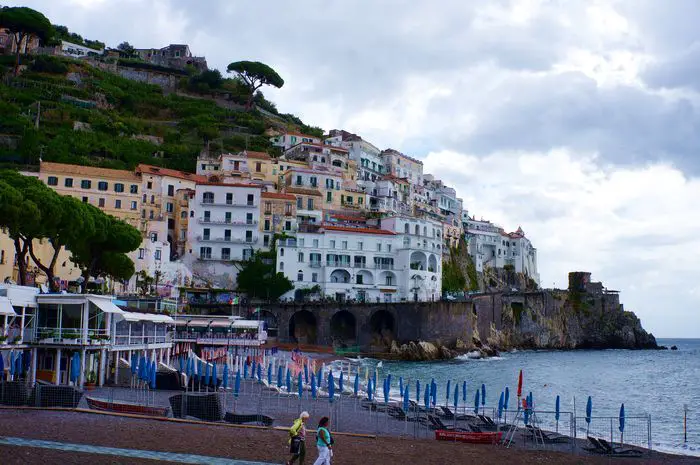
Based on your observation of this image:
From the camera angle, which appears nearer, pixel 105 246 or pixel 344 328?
pixel 105 246

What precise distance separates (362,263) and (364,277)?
173 cm

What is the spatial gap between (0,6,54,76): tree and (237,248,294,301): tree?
2463 inches

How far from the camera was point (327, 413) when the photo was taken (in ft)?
105

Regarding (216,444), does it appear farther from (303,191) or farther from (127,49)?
(127,49)

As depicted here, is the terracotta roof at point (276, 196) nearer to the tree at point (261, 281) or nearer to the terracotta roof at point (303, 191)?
the terracotta roof at point (303, 191)

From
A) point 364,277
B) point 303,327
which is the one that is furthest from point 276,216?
point 303,327

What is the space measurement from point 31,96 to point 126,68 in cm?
3375

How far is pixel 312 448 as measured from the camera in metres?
20.5

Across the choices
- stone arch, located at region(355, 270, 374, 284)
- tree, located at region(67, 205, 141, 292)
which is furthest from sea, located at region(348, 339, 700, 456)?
tree, located at region(67, 205, 141, 292)

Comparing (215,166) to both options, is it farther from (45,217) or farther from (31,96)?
(45,217)

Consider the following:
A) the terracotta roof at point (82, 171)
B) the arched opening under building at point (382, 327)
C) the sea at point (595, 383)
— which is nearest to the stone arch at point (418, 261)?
the arched opening under building at point (382, 327)

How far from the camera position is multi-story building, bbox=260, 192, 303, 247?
288 feet

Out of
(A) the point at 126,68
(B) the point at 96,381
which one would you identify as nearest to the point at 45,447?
(B) the point at 96,381

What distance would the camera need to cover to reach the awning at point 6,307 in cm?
3021
